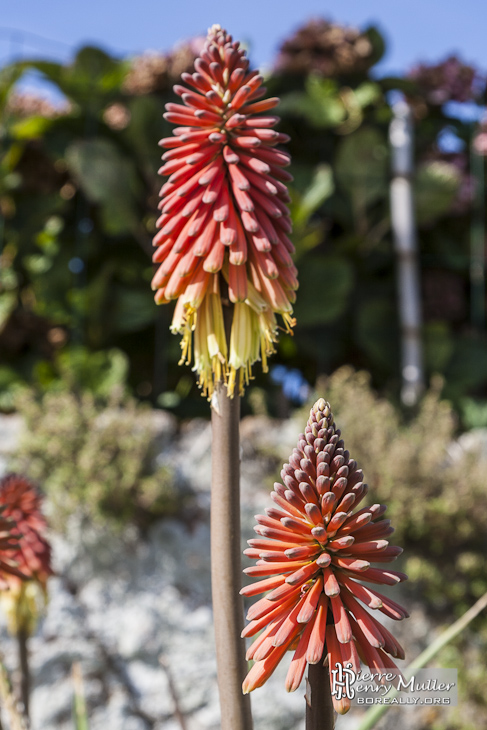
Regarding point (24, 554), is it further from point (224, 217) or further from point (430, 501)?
point (430, 501)

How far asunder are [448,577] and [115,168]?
378 centimetres

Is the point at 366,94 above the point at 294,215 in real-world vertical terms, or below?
above


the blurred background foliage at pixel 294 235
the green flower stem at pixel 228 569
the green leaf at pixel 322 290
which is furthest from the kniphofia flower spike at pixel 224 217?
the green leaf at pixel 322 290

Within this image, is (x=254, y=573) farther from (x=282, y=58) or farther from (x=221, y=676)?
(x=282, y=58)

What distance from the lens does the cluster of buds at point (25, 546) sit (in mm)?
1453

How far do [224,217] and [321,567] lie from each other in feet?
1.90

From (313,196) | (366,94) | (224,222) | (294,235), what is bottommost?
(224,222)

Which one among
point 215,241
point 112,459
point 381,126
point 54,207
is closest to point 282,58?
point 381,126

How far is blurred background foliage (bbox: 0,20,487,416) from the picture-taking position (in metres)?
5.33

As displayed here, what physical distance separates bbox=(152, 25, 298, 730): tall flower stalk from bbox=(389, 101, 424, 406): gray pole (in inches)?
179

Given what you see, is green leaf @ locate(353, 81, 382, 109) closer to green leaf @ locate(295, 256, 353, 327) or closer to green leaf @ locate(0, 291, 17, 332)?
green leaf @ locate(295, 256, 353, 327)

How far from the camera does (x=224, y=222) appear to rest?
1121 millimetres

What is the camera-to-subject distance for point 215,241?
3.71 feet

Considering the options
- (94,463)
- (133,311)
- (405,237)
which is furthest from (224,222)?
(405,237)
